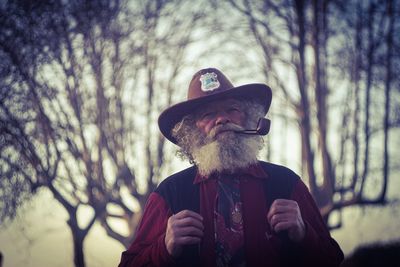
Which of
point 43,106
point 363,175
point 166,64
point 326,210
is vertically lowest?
point 326,210

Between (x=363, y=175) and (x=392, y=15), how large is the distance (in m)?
2.50

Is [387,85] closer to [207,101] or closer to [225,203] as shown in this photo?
[207,101]

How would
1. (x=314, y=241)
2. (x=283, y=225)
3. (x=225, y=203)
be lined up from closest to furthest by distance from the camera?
(x=283, y=225), (x=314, y=241), (x=225, y=203)

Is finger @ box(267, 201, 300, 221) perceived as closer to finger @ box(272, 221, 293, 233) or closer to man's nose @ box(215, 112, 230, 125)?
finger @ box(272, 221, 293, 233)

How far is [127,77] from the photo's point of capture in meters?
7.21

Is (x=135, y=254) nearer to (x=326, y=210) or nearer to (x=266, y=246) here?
(x=266, y=246)

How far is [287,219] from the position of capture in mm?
1594

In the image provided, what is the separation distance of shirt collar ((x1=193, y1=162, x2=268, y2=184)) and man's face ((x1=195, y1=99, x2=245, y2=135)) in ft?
0.88

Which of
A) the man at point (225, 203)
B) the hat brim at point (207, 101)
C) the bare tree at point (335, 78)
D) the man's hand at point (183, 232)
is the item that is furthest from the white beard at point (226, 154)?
the bare tree at point (335, 78)

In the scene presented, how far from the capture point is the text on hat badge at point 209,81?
2242 mm

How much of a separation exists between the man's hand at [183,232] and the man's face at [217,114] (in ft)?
2.12

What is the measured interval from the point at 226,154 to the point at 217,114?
0.27 m

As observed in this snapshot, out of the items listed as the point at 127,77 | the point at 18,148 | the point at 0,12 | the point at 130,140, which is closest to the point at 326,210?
the point at 130,140

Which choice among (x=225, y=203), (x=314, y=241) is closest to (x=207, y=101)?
(x=225, y=203)
